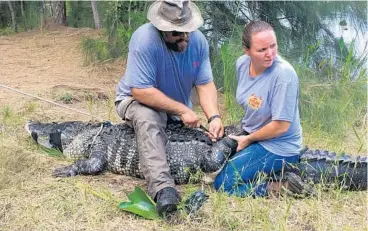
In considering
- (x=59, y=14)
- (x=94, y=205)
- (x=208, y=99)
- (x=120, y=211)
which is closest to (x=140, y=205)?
(x=120, y=211)

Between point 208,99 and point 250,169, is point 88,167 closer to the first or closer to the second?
point 208,99

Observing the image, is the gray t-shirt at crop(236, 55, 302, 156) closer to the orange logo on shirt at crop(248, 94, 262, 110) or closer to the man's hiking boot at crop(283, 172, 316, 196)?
the orange logo on shirt at crop(248, 94, 262, 110)

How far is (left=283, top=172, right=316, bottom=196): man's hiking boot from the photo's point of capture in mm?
3357

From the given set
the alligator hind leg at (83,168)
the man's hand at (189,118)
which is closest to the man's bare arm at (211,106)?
the man's hand at (189,118)

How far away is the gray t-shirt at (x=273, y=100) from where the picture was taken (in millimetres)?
3256

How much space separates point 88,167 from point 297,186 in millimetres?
1433

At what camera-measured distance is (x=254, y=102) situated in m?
3.41

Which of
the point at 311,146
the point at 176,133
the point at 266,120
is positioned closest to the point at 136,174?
the point at 176,133

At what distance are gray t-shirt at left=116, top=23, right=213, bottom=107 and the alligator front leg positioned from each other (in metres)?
0.45

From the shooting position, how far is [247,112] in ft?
11.5

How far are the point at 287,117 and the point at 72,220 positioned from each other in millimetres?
1347

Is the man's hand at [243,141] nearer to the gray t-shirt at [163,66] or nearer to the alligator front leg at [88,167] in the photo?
the gray t-shirt at [163,66]

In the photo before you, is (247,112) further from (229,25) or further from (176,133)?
(229,25)

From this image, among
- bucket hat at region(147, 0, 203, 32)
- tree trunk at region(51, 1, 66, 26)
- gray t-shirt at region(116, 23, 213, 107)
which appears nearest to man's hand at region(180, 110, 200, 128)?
gray t-shirt at region(116, 23, 213, 107)
